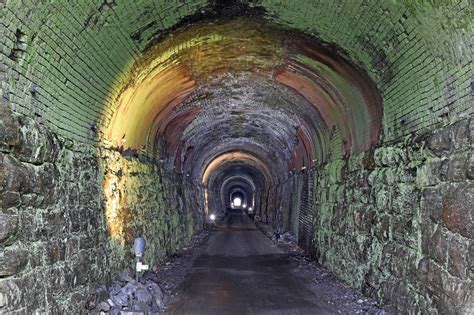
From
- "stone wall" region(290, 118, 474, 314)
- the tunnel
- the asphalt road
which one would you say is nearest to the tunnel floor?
the asphalt road

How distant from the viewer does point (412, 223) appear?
272 inches

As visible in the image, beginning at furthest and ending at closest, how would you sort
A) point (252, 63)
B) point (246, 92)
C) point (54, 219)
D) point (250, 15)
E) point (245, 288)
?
point (246, 92) < point (252, 63) < point (245, 288) < point (250, 15) < point (54, 219)

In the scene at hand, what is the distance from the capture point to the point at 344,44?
330 inches

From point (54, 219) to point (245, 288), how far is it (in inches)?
214

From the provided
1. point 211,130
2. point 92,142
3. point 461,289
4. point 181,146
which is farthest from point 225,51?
point 211,130

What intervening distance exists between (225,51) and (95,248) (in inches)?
207

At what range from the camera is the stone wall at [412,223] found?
5.34 m

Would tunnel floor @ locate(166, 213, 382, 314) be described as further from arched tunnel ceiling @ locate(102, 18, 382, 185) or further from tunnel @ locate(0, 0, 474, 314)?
arched tunnel ceiling @ locate(102, 18, 382, 185)

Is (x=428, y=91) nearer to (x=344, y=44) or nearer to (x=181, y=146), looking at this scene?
(x=344, y=44)

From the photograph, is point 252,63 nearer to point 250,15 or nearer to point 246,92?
point 246,92

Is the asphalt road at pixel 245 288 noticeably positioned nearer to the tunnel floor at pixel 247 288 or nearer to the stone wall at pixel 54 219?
the tunnel floor at pixel 247 288

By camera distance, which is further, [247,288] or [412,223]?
[247,288]

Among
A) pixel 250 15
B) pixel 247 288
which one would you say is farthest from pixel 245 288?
pixel 250 15

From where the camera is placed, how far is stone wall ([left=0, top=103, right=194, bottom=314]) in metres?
4.58
